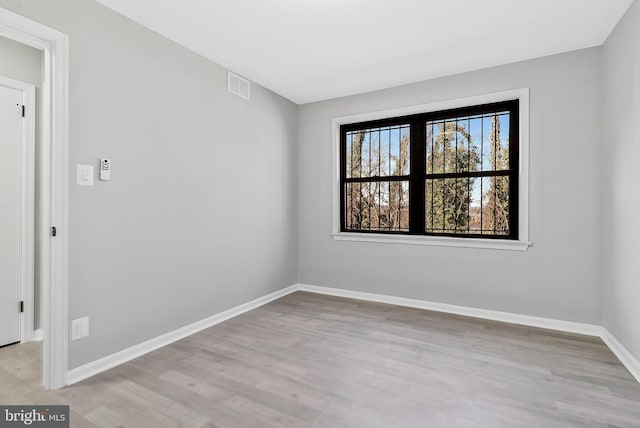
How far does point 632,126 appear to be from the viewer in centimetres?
231

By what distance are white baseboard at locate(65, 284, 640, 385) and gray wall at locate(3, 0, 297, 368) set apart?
0.23 ft

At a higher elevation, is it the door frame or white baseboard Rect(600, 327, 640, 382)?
the door frame

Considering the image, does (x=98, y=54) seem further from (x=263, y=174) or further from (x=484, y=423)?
(x=484, y=423)

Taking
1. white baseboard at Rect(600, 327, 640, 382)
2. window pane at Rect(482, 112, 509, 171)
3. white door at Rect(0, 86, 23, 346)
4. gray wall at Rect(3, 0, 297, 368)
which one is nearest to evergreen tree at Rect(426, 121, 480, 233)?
window pane at Rect(482, 112, 509, 171)

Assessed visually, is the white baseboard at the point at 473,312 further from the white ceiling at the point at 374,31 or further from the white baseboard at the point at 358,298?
the white ceiling at the point at 374,31

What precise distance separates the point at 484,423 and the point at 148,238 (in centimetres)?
265

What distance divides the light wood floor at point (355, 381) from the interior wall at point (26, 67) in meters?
A: 0.54

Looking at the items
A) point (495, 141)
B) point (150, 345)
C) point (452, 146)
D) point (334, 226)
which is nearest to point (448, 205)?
point (452, 146)

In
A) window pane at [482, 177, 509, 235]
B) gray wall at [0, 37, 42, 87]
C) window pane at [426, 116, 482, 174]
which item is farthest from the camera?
window pane at [426, 116, 482, 174]

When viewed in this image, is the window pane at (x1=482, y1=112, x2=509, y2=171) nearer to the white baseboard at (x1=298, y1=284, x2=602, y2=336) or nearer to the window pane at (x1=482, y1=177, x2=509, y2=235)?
the window pane at (x1=482, y1=177, x2=509, y2=235)

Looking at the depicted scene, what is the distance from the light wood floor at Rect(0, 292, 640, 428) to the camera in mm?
1777

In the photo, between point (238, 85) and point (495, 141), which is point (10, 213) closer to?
point (238, 85)

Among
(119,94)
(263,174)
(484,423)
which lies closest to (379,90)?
(263,174)

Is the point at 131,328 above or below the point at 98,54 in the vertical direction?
below
